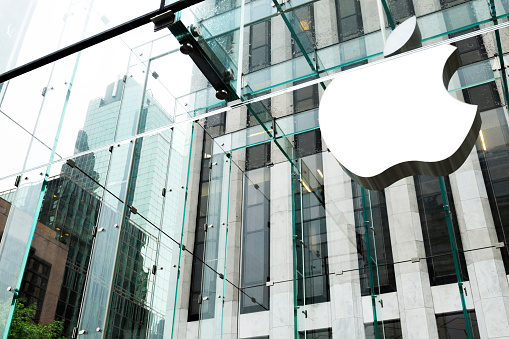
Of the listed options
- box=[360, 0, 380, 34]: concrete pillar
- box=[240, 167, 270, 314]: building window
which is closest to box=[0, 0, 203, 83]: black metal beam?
box=[360, 0, 380, 34]: concrete pillar

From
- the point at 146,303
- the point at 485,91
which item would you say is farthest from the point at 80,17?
the point at 485,91

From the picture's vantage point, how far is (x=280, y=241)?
33.8ft

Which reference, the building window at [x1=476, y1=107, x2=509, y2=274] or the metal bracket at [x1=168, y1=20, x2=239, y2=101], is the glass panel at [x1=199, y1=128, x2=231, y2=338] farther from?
the building window at [x1=476, y1=107, x2=509, y2=274]

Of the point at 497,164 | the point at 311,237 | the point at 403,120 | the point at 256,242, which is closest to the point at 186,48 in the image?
the point at 403,120

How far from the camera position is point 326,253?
791cm

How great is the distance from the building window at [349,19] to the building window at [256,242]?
18.1 ft

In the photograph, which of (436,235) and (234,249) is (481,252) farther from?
(234,249)

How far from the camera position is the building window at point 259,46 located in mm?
5426

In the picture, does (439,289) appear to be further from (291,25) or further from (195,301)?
(291,25)

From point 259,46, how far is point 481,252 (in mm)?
4841

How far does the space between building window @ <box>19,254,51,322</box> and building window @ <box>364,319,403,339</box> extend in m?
4.15

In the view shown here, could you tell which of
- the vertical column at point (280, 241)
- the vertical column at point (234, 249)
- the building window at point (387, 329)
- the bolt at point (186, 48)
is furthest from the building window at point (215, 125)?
the bolt at point (186, 48)

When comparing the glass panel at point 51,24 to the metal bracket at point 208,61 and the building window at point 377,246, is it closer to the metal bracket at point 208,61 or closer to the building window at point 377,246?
the metal bracket at point 208,61

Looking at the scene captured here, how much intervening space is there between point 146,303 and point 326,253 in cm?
281
